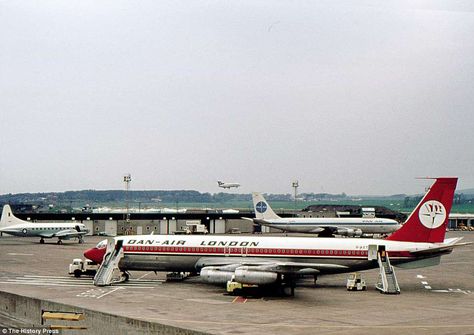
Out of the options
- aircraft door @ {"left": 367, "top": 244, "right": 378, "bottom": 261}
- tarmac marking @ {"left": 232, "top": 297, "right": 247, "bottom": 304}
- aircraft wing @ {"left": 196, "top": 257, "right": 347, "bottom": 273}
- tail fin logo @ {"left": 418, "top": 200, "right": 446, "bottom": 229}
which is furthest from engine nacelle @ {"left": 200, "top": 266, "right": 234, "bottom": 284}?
tail fin logo @ {"left": 418, "top": 200, "right": 446, "bottom": 229}

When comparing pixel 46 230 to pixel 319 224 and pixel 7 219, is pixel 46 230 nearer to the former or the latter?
pixel 7 219

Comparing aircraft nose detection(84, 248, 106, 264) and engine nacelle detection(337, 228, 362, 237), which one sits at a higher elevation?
aircraft nose detection(84, 248, 106, 264)

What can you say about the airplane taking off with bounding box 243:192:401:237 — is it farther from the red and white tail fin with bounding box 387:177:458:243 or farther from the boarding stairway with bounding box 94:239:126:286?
the red and white tail fin with bounding box 387:177:458:243

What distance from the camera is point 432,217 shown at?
5100 centimetres

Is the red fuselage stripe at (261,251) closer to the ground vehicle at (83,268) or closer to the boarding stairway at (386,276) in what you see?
the boarding stairway at (386,276)

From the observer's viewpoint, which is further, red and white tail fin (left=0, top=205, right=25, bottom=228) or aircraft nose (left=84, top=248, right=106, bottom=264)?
red and white tail fin (left=0, top=205, right=25, bottom=228)

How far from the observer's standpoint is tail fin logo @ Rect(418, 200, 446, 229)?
50.8 meters

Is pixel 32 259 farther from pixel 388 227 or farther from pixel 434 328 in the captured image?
pixel 388 227

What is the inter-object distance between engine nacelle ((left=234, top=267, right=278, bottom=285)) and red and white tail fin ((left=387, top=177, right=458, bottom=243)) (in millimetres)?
11631

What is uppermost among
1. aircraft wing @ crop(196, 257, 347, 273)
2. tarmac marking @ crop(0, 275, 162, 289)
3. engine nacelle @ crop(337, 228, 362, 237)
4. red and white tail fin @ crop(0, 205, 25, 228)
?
red and white tail fin @ crop(0, 205, 25, 228)

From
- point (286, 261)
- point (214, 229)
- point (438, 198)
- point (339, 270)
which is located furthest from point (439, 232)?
point (214, 229)

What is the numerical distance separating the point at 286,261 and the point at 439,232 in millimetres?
12426

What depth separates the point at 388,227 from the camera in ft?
388

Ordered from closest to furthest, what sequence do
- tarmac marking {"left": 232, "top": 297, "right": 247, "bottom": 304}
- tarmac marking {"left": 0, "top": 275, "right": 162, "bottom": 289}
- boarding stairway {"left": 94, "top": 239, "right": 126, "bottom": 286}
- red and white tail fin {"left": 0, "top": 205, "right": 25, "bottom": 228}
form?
tarmac marking {"left": 232, "top": 297, "right": 247, "bottom": 304}
boarding stairway {"left": 94, "top": 239, "right": 126, "bottom": 286}
tarmac marking {"left": 0, "top": 275, "right": 162, "bottom": 289}
red and white tail fin {"left": 0, "top": 205, "right": 25, "bottom": 228}
